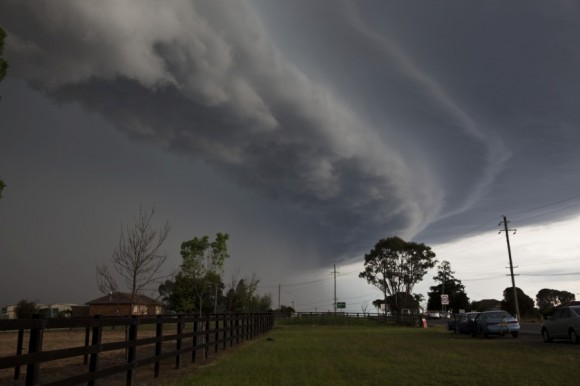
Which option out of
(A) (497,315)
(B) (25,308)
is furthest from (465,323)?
(B) (25,308)

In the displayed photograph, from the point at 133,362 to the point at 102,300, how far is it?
86.4 meters

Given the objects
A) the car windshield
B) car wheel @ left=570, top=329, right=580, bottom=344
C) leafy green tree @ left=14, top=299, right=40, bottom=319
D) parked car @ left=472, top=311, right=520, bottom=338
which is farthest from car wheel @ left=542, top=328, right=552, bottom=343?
leafy green tree @ left=14, top=299, right=40, bottom=319

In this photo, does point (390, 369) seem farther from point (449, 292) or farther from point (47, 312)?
point (449, 292)

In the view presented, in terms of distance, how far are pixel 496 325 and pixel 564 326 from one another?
5738 mm

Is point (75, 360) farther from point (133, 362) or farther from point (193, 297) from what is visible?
point (193, 297)

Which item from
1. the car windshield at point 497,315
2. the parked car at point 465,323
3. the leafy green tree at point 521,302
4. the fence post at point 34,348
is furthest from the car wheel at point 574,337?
the leafy green tree at point 521,302

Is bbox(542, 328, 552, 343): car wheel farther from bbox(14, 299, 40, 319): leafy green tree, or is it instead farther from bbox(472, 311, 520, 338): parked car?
bbox(14, 299, 40, 319): leafy green tree

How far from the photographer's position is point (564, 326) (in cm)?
2033

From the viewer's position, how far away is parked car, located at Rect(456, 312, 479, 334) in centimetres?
3043

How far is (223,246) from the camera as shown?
128 ft

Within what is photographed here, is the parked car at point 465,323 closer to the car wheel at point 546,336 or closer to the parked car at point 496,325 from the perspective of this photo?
the parked car at point 496,325

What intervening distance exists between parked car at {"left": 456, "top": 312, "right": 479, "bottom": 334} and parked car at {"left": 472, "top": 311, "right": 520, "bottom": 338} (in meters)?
2.27

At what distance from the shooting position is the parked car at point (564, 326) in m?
19.6

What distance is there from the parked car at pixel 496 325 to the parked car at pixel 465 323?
7.45 ft
